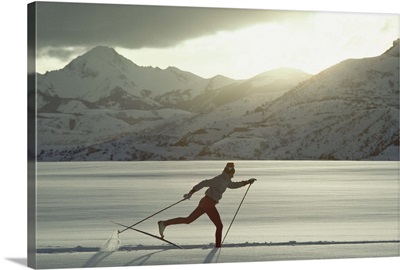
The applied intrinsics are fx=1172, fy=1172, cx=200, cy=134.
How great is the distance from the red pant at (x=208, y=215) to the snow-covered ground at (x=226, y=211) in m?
0.10

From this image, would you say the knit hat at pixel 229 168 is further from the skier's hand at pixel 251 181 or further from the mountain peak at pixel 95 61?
the mountain peak at pixel 95 61

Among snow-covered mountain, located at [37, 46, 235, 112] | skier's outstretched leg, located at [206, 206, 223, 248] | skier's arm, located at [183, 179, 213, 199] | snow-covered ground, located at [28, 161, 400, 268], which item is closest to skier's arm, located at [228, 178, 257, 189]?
snow-covered ground, located at [28, 161, 400, 268]

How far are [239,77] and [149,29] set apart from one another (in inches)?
61.1

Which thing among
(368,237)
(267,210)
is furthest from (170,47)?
(368,237)

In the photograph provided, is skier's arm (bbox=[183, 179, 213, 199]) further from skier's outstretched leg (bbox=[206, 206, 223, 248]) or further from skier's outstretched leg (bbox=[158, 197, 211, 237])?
skier's outstretched leg (bbox=[206, 206, 223, 248])

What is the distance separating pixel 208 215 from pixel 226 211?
288 mm

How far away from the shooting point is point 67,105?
54.8 feet

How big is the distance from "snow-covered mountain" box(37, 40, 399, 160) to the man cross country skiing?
0.30m

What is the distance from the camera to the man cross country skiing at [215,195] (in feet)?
56.4

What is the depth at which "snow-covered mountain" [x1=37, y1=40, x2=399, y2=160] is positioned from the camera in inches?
659

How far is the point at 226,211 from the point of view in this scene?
57.0 feet

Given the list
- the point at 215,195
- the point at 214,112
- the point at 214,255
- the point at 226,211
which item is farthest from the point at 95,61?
the point at 214,255

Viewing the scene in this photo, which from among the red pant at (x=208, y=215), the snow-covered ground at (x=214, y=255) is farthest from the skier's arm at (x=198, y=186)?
the snow-covered ground at (x=214, y=255)

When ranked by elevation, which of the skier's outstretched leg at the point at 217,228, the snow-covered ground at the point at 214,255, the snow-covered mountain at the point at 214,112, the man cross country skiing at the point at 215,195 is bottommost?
the snow-covered ground at the point at 214,255
